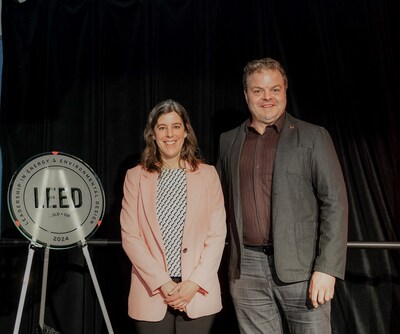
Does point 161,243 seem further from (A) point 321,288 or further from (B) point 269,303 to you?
(A) point 321,288

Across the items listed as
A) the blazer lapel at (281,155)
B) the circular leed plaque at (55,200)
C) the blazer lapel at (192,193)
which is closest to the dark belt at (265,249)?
the blazer lapel at (281,155)

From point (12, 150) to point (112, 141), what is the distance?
28.1 inches

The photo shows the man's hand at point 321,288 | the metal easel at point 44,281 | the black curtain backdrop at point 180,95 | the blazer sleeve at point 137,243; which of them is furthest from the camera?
the black curtain backdrop at point 180,95

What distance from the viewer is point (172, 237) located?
209 centimetres

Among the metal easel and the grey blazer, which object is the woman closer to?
the grey blazer

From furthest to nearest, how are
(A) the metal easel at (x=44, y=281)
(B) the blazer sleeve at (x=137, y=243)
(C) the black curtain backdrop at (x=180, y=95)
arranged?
(C) the black curtain backdrop at (x=180, y=95)
(A) the metal easel at (x=44, y=281)
(B) the blazer sleeve at (x=137, y=243)

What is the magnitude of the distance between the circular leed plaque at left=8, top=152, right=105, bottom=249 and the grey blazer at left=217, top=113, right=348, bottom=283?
91cm

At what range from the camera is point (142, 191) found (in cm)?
214

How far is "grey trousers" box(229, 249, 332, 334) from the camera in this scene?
1.99m

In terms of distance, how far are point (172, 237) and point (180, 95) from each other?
1.29 meters

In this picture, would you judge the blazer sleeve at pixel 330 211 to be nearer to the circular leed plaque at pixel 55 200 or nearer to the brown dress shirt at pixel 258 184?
the brown dress shirt at pixel 258 184

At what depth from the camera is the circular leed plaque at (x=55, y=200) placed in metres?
2.43

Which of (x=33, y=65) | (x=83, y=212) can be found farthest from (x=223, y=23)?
(x=83, y=212)

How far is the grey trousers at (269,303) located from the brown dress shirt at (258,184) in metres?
0.10
